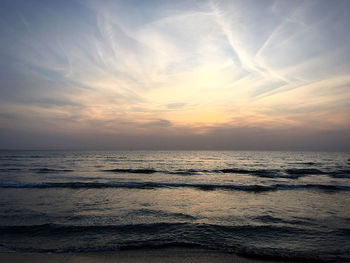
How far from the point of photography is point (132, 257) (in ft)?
19.4

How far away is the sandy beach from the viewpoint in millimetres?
5715

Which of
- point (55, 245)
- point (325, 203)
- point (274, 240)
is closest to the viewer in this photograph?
point (55, 245)

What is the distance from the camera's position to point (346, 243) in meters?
7.04

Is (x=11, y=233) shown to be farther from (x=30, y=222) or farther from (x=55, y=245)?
(x=55, y=245)

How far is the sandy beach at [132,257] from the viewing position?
18.7ft

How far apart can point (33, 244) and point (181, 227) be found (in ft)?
16.7

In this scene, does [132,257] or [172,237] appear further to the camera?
[172,237]

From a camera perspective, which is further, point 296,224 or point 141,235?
point 296,224

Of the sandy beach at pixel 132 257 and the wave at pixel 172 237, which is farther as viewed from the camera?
the wave at pixel 172 237

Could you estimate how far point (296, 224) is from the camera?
9.03m

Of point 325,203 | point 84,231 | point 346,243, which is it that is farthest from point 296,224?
point 84,231

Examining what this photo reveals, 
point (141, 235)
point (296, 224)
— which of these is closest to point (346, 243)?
point (296, 224)

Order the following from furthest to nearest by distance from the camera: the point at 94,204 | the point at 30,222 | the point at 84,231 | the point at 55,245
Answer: the point at 94,204, the point at 30,222, the point at 84,231, the point at 55,245

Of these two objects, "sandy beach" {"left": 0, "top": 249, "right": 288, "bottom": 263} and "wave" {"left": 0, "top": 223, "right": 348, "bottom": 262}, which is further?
"wave" {"left": 0, "top": 223, "right": 348, "bottom": 262}
